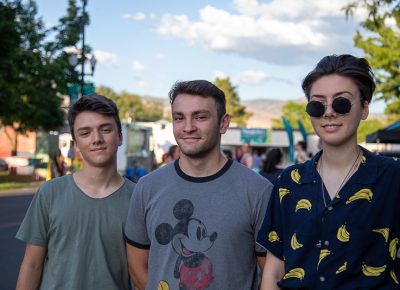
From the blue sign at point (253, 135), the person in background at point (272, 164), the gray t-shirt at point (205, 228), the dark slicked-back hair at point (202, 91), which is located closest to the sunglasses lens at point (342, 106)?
the gray t-shirt at point (205, 228)

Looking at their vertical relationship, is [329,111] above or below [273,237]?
above

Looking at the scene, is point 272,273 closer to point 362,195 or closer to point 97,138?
point 362,195

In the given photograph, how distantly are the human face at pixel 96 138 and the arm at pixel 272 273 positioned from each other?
1.19m

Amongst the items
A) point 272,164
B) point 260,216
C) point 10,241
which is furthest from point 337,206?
point 10,241

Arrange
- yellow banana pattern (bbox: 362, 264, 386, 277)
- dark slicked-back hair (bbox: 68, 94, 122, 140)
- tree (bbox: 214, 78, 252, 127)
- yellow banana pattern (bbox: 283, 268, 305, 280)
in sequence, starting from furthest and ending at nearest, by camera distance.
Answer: tree (bbox: 214, 78, 252, 127) < dark slicked-back hair (bbox: 68, 94, 122, 140) < yellow banana pattern (bbox: 283, 268, 305, 280) < yellow banana pattern (bbox: 362, 264, 386, 277)

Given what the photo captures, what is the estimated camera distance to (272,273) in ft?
8.63

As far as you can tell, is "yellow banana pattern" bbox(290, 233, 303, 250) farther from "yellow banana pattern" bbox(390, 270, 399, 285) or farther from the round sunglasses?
the round sunglasses

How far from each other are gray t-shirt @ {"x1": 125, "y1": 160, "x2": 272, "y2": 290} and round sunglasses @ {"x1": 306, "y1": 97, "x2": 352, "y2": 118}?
24.5 inches

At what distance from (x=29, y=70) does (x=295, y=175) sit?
2889 cm

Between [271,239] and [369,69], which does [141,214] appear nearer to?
[271,239]

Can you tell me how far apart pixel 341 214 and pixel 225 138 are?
222 ft

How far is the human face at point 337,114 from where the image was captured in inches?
99.8

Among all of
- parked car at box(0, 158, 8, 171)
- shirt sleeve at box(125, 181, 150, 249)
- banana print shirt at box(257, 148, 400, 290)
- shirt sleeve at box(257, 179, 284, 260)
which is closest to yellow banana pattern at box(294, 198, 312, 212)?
banana print shirt at box(257, 148, 400, 290)

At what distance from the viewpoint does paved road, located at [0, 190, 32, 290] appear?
29.2 ft
